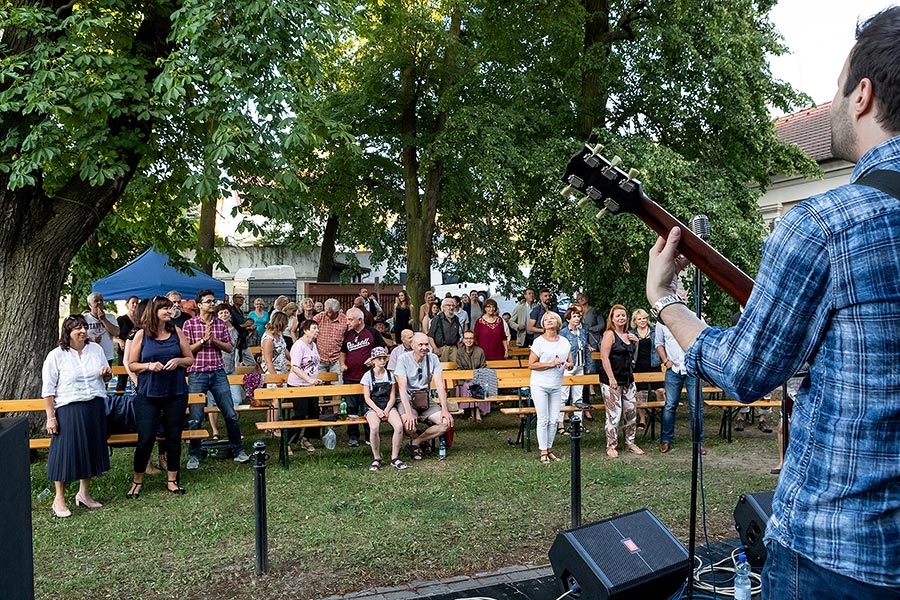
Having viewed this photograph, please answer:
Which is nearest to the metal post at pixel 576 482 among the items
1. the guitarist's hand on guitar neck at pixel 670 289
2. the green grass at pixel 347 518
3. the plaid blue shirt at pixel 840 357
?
the green grass at pixel 347 518

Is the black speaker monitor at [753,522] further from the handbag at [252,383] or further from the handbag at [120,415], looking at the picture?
the handbag at [252,383]

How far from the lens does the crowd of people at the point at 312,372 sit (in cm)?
735

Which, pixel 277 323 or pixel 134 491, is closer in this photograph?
pixel 134 491

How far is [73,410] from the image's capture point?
7230mm

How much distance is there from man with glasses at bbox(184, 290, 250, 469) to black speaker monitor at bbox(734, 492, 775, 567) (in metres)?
6.45

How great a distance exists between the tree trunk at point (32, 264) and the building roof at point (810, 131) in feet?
67.2

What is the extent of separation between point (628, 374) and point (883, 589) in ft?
27.7

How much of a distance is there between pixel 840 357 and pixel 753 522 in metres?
3.71

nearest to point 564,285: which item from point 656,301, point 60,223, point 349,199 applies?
point 349,199

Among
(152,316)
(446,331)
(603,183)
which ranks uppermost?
(603,183)

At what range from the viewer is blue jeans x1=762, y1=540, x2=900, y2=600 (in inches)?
60.6

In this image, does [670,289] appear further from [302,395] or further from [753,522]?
[302,395]

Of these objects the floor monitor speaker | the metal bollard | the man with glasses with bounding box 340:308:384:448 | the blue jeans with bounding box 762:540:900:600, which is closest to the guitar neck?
the blue jeans with bounding box 762:540:900:600

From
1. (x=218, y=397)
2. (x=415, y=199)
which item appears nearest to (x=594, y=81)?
(x=415, y=199)
